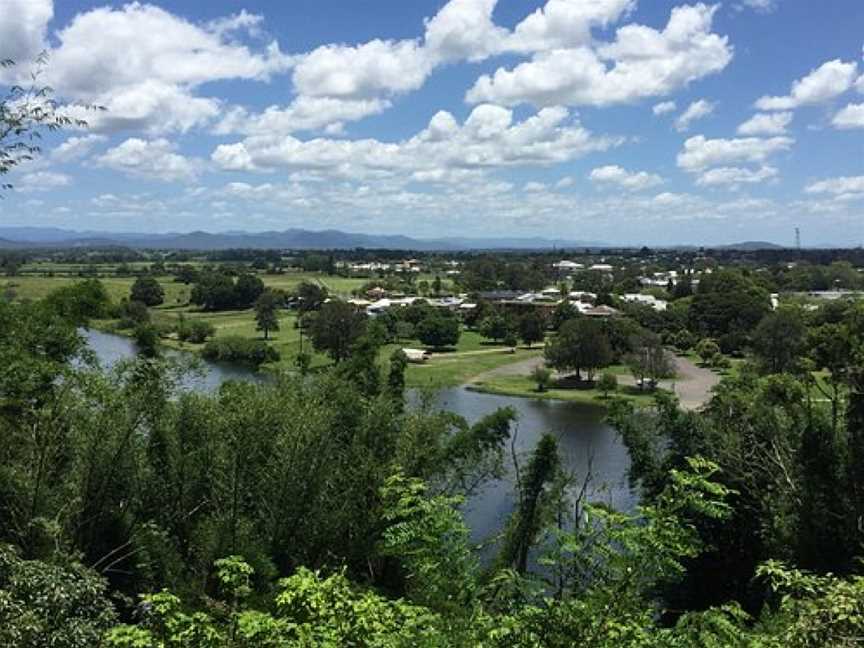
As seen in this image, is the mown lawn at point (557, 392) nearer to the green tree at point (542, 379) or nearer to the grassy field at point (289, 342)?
the green tree at point (542, 379)

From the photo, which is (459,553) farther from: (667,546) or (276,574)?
(276,574)

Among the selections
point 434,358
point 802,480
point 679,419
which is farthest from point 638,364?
point 802,480

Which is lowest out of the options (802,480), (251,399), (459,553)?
(802,480)

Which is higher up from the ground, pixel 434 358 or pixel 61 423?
pixel 61 423

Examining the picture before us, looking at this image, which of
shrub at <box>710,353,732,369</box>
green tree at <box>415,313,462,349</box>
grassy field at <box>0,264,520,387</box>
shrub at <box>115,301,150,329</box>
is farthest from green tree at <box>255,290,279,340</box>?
shrub at <box>710,353,732,369</box>

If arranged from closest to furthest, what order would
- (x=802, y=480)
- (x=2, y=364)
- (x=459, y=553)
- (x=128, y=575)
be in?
1. (x=459, y=553)
2. (x=128, y=575)
3. (x=2, y=364)
4. (x=802, y=480)

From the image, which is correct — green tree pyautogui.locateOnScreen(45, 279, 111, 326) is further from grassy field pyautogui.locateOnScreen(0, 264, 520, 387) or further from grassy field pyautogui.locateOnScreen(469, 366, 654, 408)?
grassy field pyautogui.locateOnScreen(469, 366, 654, 408)

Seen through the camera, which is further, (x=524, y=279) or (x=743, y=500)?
(x=524, y=279)

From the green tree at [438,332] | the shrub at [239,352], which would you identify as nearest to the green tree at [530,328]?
the green tree at [438,332]
